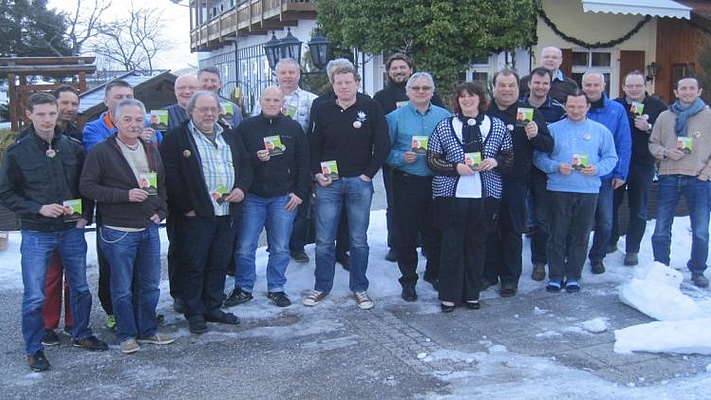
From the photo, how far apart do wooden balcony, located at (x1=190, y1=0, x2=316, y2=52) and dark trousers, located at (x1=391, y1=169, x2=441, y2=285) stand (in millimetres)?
14393

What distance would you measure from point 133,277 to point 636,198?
5154 mm

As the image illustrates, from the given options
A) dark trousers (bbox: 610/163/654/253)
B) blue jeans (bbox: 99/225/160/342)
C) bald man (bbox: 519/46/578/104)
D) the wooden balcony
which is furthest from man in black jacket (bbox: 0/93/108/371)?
the wooden balcony

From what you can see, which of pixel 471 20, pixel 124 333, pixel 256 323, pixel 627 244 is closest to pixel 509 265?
pixel 627 244

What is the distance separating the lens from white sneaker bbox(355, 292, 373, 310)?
6327 millimetres

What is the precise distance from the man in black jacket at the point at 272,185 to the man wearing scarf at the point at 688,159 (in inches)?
139

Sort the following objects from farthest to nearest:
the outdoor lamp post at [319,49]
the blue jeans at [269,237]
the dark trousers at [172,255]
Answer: the outdoor lamp post at [319,49] < the blue jeans at [269,237] < the dark trousers at [172,255]

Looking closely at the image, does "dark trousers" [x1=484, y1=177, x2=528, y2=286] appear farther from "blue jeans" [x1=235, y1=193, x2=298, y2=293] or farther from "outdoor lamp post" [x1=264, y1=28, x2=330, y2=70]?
"outdoor lamp post" [x1=264, y1=28, x2=330, y2=70]

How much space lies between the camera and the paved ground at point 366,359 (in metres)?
4.63

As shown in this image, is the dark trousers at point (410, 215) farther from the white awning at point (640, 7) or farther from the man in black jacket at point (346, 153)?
the white awning at point (640, 7)

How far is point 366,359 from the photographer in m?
5.16

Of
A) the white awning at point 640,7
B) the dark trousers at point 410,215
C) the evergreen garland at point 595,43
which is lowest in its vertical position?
the dark trousers at point 410,215

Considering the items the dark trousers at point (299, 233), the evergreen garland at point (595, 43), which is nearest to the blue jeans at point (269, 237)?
the dark trousers at point (299, 233)

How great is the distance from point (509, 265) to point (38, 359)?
4.05 meters

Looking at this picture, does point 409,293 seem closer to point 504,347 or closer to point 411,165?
point 411,165
